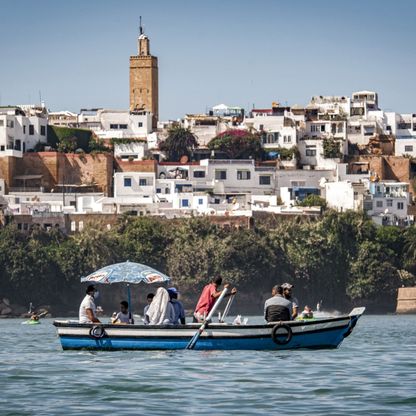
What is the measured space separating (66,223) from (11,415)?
82.4 metres

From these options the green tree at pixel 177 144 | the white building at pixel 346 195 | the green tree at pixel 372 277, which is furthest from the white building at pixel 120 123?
the green tree at pixel 372 277

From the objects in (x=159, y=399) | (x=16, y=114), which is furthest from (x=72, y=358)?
(x=16, y=114)

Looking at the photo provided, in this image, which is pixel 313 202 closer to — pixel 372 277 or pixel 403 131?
pixel 372 277

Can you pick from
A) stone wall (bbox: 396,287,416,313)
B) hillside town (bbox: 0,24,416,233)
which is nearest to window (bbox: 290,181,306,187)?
hillside town (bbox: 0,24,416,233)

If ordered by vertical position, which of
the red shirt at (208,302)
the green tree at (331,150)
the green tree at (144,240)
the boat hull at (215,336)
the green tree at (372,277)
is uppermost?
the green tree at (331,150)

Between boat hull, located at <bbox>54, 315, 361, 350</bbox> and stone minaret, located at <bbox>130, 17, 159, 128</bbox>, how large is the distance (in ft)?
349

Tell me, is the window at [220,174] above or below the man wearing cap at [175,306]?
above

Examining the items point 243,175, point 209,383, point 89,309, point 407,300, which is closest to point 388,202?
point 243,175

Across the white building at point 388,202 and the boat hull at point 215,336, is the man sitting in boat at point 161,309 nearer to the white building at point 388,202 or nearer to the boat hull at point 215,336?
the boat hull at point 215,336

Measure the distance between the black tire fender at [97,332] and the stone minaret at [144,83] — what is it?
106505mm

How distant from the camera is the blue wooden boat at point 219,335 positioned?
37750mm

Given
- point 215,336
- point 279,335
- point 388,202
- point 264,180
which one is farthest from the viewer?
point 264,180

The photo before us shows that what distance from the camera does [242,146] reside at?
5123 inches

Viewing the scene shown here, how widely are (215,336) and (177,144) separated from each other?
93.3 meters
